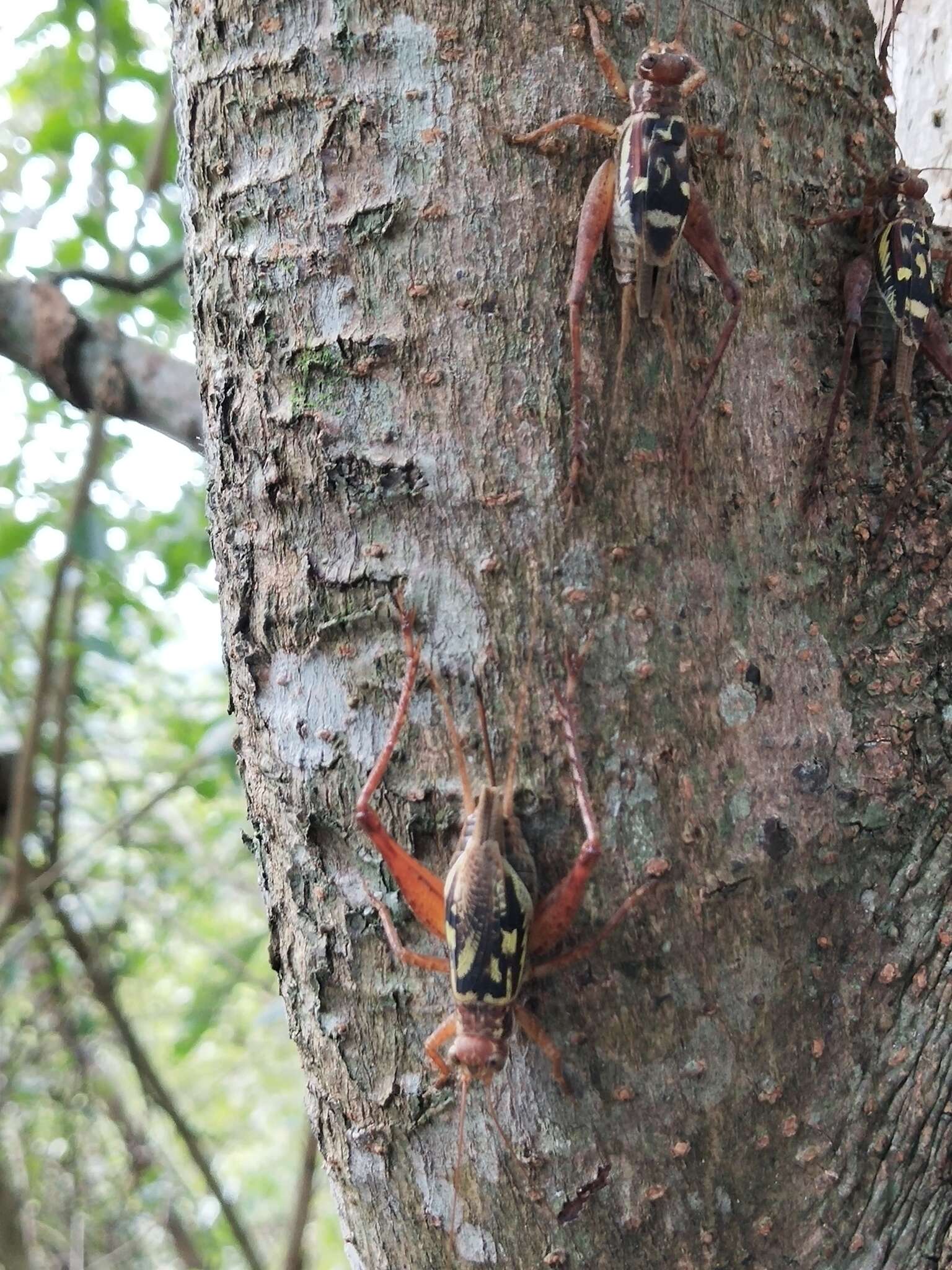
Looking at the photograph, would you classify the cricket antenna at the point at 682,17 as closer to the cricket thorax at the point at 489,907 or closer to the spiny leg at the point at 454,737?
the spiny leg at the point at 454,737

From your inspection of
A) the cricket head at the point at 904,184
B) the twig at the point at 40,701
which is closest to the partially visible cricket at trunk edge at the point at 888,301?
the cricket head at the point at 904,184

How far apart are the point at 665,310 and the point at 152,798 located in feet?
9.89

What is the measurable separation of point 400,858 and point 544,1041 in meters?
0.34

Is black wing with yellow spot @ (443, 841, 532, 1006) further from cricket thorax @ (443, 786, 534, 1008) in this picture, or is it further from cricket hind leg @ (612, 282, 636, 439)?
cricket hind leg @ (612, 282, 636, 439)

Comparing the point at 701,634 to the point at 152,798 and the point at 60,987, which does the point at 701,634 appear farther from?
the point at 60,987

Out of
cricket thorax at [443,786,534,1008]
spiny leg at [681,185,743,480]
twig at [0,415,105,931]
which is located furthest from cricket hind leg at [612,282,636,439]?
twig at [0,415,105,931]

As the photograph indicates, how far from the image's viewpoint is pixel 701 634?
4.51 feet

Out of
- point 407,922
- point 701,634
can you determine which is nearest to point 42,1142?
point 407,922

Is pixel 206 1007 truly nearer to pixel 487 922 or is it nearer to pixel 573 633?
pixel 487 922

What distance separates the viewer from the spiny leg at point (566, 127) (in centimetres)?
137

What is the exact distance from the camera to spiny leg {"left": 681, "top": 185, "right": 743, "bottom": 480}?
140 cm

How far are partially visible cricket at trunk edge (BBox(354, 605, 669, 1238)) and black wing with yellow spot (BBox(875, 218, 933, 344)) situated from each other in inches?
33.5

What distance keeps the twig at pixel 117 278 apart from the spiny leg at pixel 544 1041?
80.8 inches

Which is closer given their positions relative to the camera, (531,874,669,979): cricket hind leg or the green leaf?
(531,874,669,979): cricket hind leg
